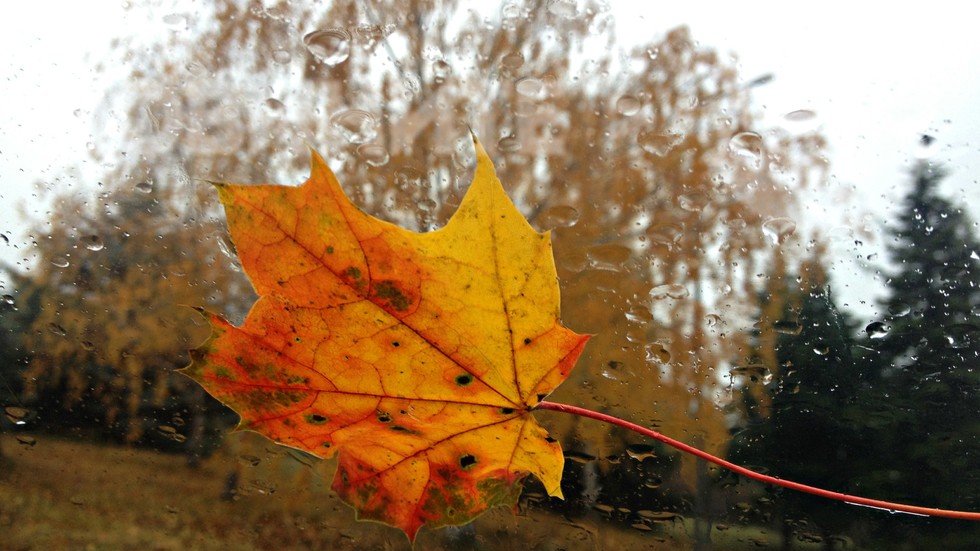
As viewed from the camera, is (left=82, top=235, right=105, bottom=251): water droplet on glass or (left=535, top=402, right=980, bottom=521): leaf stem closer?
(left=535, top=402, right=980, bottom=521): leaf stem

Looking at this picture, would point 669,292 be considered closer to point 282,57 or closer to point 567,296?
point 567,296

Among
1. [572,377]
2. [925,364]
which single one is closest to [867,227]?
[925,364]

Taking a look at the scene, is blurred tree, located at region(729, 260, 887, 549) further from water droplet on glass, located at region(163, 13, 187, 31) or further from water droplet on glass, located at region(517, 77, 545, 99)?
water droplet on glass, located at region(163, 13, 187, 31)

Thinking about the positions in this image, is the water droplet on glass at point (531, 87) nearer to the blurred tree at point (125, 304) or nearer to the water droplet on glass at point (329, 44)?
the water droplet on glass at point (329, 44)

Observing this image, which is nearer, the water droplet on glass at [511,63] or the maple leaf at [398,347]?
the maple leaf at [398,347]

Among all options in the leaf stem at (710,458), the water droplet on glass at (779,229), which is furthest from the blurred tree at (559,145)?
the leaf stem at (710,458)

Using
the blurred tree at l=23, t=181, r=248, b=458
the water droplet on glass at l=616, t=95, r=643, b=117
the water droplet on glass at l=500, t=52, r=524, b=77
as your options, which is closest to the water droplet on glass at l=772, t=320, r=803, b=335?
the water droplet on glass at l=616, t=95, r=643, b=117
